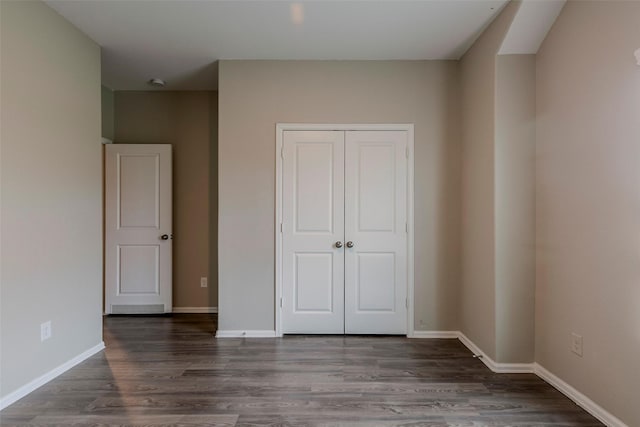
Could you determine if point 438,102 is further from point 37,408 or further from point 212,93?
point 37,408

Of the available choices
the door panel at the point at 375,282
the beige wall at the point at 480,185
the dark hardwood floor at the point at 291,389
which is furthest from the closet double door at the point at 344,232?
the beige wall at the point at 480,185

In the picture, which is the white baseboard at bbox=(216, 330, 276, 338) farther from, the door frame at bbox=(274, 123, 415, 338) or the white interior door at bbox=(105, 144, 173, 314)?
the white interior door at bbox=(105, 144, 173, 314)

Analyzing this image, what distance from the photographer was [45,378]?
234 cm

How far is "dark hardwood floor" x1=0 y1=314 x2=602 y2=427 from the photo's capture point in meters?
1.94

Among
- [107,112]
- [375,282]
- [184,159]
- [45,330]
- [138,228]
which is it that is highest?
[107,112]

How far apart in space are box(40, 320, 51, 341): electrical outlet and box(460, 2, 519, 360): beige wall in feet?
10.7

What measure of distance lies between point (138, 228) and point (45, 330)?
5.58ft

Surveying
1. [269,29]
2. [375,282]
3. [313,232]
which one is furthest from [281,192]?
[269,29]

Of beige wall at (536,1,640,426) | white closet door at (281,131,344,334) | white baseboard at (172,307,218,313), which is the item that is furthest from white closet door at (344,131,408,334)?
white baseboard at (172,307,218,313)

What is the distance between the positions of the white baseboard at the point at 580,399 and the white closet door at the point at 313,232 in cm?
164

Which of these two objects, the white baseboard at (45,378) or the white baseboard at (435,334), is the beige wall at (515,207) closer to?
the white baseboard at (435,334)

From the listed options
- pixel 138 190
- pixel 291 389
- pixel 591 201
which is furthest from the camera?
pixel 138 190

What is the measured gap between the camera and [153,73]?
3.50 metres

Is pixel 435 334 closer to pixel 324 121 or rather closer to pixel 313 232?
pixel 313 232
